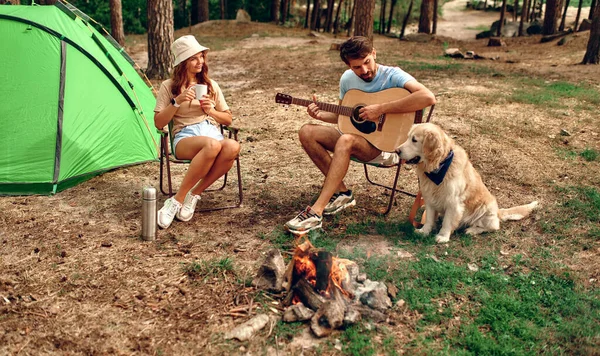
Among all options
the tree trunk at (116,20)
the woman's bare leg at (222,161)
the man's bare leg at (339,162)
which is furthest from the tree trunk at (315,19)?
the man's bare leg at (339,162)

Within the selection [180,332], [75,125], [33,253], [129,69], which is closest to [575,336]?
[180,332]

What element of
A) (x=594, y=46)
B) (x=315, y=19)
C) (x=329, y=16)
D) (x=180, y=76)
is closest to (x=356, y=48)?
(x=180, y=76)

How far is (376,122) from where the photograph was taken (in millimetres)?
4340

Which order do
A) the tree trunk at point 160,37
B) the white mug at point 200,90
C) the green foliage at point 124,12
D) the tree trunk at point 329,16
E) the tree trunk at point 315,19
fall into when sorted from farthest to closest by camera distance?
1. the green foliage at point 124,12
2. the tree trunk at point 315,19
3. the tree trunk at point 329,16
4. the tree trunk at point 160,37
5. the white mug at point 200,90

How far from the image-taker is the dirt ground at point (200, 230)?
3.00 meters

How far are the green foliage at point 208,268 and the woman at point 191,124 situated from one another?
746mm

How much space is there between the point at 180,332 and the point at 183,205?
1642mm

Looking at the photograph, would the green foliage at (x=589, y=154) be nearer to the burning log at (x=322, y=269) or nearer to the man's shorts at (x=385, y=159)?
the man's shorts at (x=385, y=159)

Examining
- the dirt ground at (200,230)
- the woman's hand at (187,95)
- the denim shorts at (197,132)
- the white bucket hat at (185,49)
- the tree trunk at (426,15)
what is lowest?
the dirt ground at (200,230)

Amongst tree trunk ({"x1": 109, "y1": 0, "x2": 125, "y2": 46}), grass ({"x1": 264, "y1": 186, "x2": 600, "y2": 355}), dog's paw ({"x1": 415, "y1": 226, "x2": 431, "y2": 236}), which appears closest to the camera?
grass ({"x1": 264, "y1": 186, "x2": 600, "y2": 355})

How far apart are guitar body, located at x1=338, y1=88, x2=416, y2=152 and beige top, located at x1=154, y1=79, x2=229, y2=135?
1.09 meters

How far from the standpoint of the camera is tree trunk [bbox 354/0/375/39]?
36.0 feet

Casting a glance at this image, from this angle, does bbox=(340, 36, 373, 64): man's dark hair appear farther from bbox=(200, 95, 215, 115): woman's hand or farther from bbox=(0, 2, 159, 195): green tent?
bbox=(0, 2, 159, 195): green tent

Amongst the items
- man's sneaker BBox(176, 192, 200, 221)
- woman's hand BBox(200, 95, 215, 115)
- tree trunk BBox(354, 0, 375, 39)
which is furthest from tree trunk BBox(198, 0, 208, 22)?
man's sneaker BBox(176, 192, 200, 221)
